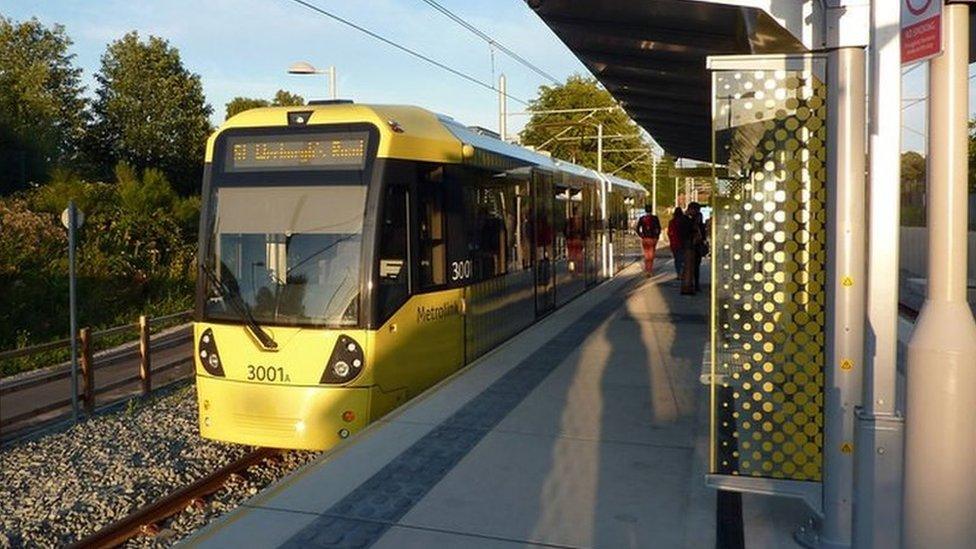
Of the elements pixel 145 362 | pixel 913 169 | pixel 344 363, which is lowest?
pixel 145 362

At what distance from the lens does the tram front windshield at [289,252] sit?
734cm

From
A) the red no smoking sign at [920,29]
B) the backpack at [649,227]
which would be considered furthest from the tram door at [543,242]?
the red no smoking sign at [920,29]

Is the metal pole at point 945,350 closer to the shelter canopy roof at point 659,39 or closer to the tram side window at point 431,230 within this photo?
the shelter canopy roof at point 659,39

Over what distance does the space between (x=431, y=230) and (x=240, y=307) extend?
73.4 inches

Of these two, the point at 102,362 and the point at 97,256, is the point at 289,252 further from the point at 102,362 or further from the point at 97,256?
the point at 97,256

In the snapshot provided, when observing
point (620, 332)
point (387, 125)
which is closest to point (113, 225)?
point (620, 332)

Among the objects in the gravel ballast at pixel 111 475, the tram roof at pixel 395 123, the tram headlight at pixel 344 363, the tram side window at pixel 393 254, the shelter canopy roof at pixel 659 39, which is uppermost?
the shelter canopy roof at pixel 659 39

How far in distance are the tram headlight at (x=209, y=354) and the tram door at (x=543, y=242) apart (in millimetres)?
6009

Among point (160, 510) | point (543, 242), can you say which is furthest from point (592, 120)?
point (160, 510)

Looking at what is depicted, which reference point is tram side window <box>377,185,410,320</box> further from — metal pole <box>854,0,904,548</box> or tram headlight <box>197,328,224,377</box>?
metal pole <box>854,0,904,548</box>

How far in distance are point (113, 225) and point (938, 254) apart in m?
21.2

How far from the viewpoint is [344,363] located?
7211mm

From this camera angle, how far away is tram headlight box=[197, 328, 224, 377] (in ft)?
24.9

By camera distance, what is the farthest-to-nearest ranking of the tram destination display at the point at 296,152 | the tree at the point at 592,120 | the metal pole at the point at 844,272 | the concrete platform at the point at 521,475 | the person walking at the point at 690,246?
the tree at the point at 592,120 → the person walking at the point at 690,246 → the tram destination display at the point at 296,152 → the concrete platform at the point at 521,475 → the metal pole at the point at 844,272
